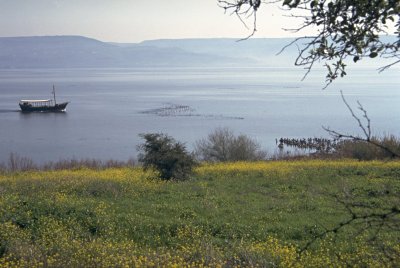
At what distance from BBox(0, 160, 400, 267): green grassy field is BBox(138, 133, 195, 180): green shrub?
2.23 ft

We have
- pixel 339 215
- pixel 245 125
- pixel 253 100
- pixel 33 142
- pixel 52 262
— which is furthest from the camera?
pixel 253 100

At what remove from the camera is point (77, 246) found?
8.77m

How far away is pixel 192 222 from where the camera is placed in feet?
38.9

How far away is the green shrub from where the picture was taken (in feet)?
65.4

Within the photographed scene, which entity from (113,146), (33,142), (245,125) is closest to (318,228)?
(113,146)

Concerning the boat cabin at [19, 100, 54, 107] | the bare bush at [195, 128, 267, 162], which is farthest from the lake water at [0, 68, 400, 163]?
the bare bush at [195, 128, 267, 162]

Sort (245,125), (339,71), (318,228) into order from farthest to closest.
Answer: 1. (245,125)
2. (318,228)
3. (339,71)

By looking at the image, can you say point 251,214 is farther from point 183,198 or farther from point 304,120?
point 304,120

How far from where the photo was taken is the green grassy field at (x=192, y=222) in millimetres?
8164

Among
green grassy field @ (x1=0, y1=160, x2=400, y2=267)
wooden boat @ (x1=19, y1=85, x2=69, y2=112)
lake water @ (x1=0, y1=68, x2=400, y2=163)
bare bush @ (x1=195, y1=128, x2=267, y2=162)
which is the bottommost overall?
lake water @ (x1=0, y1=68, x2=400, y2=163)

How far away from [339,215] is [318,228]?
1673 mm

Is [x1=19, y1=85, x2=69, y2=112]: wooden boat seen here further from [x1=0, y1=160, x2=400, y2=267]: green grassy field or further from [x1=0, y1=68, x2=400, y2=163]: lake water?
[x1=0, y1=160, x2=400, y2=267]: green grassy field

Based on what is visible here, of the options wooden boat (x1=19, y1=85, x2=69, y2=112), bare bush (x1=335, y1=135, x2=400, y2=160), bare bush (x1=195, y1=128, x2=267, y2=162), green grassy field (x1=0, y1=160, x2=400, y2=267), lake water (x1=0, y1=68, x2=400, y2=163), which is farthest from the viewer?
wooden boat (x1=19, y1=85, x2=69, y2=112)

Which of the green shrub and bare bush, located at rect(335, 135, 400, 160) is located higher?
the green shrub
